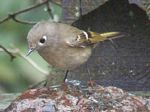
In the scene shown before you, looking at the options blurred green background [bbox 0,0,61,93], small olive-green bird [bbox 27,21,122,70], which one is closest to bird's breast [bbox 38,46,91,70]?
small olive-green bird [bbox 27,21,122,70]

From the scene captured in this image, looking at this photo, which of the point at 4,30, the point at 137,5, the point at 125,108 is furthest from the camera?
the point at 4,30

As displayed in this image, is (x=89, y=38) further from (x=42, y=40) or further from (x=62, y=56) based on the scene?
(x=42, y=40)

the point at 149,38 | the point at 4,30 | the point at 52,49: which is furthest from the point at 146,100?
the point at 4,30

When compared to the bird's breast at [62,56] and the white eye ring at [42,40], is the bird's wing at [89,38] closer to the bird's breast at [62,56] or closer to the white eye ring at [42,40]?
the bird's breast at [62,56]

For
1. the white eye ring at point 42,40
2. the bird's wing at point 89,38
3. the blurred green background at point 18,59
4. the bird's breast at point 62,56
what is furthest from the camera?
the blurred green background at point 18,59

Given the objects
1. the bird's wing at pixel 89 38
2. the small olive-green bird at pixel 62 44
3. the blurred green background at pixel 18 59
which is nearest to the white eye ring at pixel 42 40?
the small olive-green bird at pixel 62 44

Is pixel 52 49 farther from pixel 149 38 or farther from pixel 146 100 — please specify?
pixel 149 38
